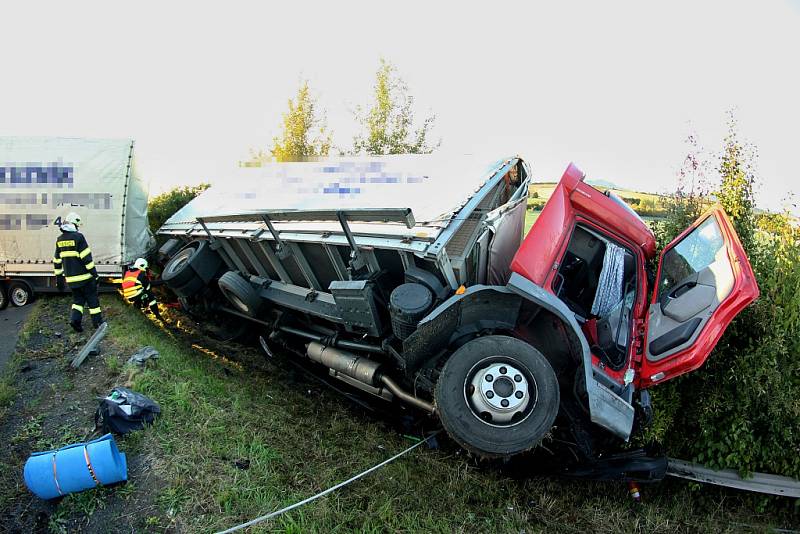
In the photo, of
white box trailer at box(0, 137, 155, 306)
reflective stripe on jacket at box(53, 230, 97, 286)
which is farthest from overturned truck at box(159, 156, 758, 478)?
white box trailer at box(0, 137, 155, 306)

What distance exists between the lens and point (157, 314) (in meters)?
6.60

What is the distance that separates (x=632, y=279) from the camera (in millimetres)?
3887

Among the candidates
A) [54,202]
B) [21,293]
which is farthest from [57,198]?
[21,293]

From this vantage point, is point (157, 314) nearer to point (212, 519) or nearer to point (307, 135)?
point (212, 519)

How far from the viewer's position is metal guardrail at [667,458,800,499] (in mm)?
3398

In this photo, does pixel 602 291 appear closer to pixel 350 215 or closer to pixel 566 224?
pixel 566 224

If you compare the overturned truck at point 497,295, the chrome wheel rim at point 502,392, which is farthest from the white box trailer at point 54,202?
the chrome wheel rim at point 502,392

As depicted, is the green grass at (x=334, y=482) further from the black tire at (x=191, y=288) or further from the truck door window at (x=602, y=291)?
the black tire at (x=191, y=288)

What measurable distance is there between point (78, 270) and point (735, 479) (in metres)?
6.81

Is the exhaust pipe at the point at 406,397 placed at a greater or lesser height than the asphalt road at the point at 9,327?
greater

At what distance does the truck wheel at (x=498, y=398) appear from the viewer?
9.17 ft

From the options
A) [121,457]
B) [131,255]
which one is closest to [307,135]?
[131,255]

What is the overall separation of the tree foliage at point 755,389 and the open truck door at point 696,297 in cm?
57

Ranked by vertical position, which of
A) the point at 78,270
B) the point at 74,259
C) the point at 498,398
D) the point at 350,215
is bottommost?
the point at 78,270
